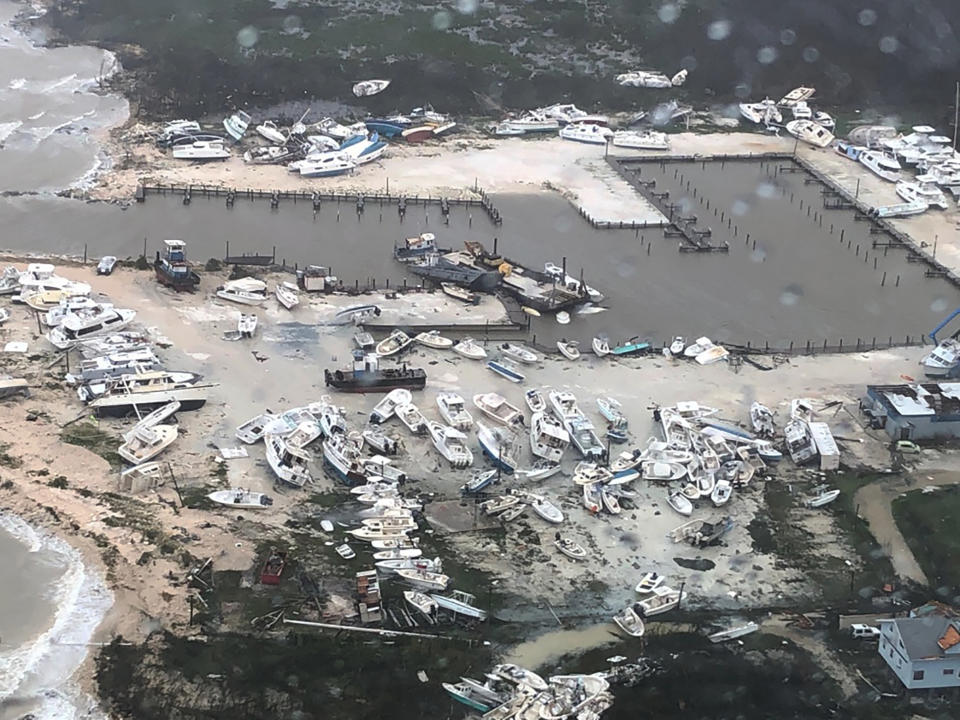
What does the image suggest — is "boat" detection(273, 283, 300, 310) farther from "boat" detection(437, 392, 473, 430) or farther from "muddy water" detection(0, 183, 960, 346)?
"boat" detection(437, 392, 473, 430)

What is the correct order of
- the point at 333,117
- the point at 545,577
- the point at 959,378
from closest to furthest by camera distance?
the point at 545,577 → the point at 959,378 → the point at 333,117

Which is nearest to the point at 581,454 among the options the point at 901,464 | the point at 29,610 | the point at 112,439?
the point at 901,464

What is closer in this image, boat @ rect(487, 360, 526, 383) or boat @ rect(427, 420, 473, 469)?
boat @ rect(427, 420, 473, 469)

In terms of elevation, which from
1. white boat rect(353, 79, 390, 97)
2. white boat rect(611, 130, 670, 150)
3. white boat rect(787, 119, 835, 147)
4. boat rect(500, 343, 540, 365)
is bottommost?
boat rect(500, 343, 540, 365)

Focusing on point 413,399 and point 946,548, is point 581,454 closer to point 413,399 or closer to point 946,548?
point 413,399

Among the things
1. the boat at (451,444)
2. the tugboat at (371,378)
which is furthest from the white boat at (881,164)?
the boat at (451,444)

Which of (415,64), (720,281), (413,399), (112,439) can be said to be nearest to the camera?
(112,439)

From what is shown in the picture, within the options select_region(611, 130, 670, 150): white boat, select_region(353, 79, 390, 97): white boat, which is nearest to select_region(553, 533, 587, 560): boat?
select_region(611, 130, 670, 150): white boat
